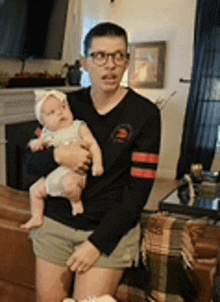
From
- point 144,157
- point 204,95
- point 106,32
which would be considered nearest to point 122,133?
point 144,157

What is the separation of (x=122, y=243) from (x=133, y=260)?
0.41 ft

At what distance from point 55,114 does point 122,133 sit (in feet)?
0.89

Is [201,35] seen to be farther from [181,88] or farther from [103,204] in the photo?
[103,204]

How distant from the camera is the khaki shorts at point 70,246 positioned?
1.23 m

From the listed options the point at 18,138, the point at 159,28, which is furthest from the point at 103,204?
the point at 159,28

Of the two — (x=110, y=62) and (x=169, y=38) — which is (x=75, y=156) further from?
(x=169, y=38)

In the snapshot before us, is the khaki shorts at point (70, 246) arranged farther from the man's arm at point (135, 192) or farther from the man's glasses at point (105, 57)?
the man's glasses at point (105, 57)

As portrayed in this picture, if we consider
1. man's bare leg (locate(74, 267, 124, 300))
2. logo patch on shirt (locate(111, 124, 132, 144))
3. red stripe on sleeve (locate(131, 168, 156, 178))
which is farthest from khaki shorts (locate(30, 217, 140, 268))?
logo patch on shirt (locate(111, 124, 132, 144))

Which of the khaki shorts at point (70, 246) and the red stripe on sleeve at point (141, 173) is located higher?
the red stripe on sleeve at point (141, 173)

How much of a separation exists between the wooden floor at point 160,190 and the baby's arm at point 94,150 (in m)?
3.02

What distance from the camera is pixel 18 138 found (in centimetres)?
368

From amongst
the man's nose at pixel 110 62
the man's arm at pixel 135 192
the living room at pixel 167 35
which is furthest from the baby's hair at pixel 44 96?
the living room at pixel 167 35

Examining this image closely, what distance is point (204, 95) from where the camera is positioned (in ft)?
15.9

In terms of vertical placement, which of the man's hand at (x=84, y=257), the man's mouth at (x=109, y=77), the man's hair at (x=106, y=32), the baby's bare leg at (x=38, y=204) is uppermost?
the man's hair at (x=106, y=32)
